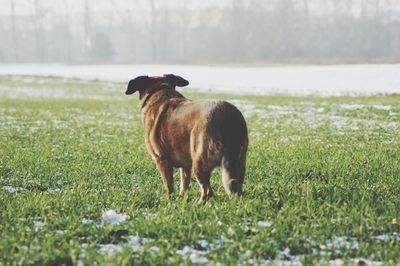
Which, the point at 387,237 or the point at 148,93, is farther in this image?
the point at 148,93

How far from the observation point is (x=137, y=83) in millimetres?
6152

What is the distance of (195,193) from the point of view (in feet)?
20.0

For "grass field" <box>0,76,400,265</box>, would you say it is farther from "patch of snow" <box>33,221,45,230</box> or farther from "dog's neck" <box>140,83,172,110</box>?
"dog's neck" <box>140,83,172,110</box>

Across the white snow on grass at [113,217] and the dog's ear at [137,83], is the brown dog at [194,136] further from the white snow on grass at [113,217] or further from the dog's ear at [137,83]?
the white snow on grass at [113,217]

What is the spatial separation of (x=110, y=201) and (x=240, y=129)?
198 cm

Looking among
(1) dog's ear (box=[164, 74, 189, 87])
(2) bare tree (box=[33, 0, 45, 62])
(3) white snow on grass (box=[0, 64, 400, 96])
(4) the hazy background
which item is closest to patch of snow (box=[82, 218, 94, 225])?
(1) dog's ear (box=[164, 74, 189, 87])

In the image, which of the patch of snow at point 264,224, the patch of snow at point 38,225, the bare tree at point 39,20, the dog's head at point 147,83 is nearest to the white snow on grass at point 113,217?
the patch of snow at point 38,225

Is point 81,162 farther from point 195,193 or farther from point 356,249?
point 356,249

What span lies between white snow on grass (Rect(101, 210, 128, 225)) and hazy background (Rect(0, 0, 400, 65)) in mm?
68706

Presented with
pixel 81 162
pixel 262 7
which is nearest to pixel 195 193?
pixel 81 162

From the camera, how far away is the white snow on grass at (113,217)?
187 inches

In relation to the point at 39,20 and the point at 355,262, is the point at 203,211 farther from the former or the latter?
the point at 39,20

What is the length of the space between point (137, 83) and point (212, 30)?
9647cm

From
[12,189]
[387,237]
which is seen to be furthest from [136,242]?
[12,189]
